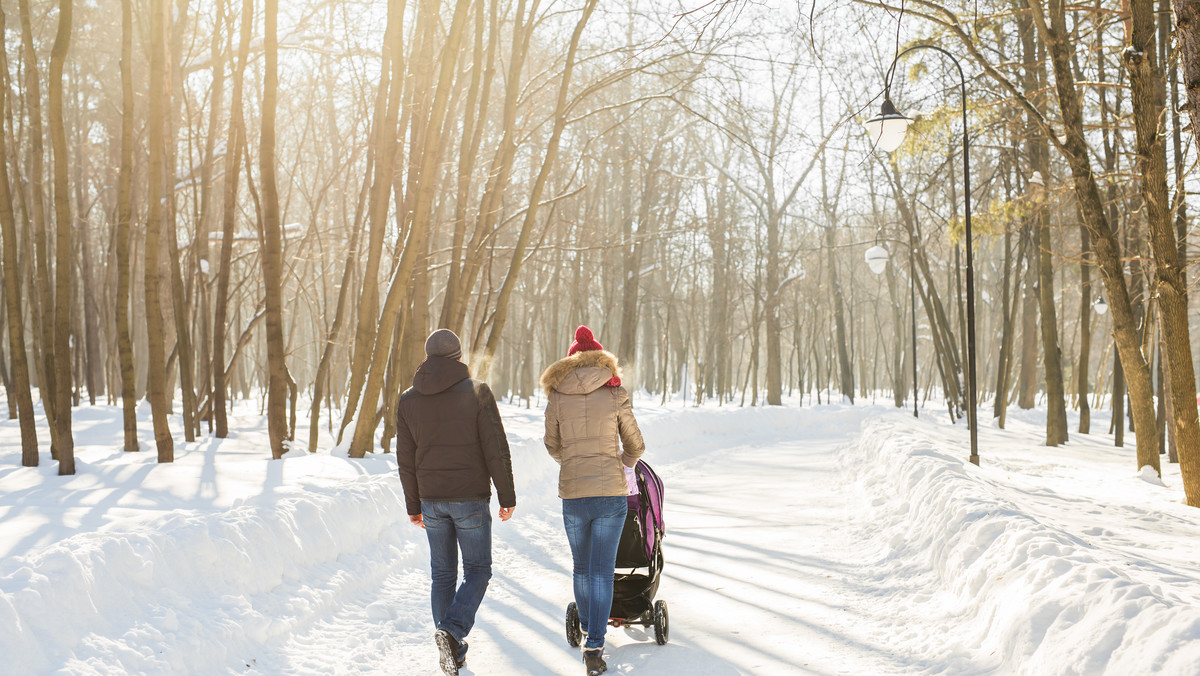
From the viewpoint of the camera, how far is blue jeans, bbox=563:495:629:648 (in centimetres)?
500

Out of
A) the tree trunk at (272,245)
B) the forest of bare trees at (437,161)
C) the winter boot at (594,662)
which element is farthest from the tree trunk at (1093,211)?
the tree trunk at (272,245)

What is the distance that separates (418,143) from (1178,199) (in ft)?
37.6

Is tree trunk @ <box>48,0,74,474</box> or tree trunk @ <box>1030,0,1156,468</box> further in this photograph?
tree trunk @ <box>1030,0,1156,468</box>

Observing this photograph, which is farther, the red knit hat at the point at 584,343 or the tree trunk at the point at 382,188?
the tree trunk at the point at 382,188

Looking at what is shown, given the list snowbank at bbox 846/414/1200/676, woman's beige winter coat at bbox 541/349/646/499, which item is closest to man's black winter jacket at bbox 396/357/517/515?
woman's beige winter coat at bbox 541/349/646/499

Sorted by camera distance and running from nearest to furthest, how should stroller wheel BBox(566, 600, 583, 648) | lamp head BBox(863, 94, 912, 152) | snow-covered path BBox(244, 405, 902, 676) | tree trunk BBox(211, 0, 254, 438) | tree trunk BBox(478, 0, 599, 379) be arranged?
snow-covered path BBox(244, 405, 902, 676)
stroller wheel BBox(566, 600, 583, 648)
tree trunk BBox(211, 0, 254, 438)
lamp head BBox(863, 94, 912, 152)
tree trunk BBox(478, 0, 599, 379)

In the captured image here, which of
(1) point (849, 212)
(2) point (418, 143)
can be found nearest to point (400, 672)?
(2) point (418, 143)

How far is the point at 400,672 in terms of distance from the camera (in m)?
4.96

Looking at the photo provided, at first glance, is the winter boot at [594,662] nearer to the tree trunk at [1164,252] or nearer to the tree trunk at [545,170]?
the tree trunk at [1164,252]

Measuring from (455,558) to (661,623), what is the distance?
1.37 meters

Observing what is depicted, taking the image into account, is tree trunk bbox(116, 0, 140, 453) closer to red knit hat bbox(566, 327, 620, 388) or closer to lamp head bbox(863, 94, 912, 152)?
red knit hat bbox(566, 327, 620, 388)

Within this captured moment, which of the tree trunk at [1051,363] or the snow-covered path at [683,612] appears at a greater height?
the tree trunk at [1051,363]

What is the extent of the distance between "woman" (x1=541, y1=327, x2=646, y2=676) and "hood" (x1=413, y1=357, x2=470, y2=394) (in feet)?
1.67

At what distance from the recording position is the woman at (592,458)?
498 cm
